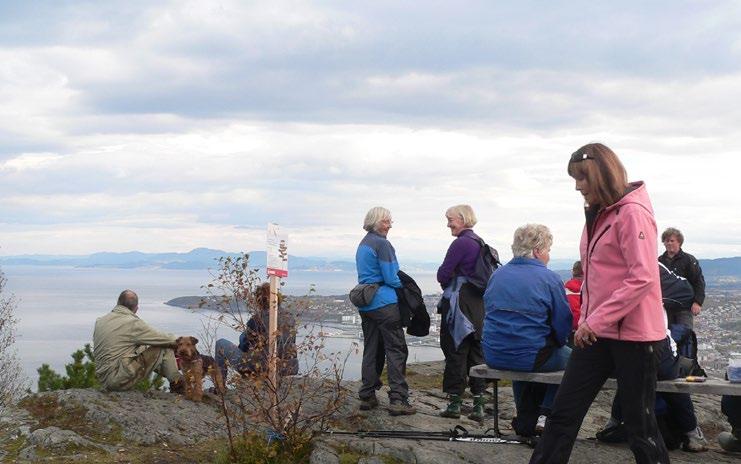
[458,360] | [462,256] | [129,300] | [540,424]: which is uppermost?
[462,256]

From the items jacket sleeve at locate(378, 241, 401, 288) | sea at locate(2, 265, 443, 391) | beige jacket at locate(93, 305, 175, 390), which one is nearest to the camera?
jacket sleeve at locate(378, 241, 401, 288)

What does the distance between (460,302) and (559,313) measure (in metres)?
1.60

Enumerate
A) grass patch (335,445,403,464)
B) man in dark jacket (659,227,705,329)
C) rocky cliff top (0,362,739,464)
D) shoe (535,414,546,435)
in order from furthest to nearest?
man in dark jacket (659,227,705,329) → shoe (535,414,546,435) → rocky cliff top (0,362,739,464) → grass patch (335,445,403,464)

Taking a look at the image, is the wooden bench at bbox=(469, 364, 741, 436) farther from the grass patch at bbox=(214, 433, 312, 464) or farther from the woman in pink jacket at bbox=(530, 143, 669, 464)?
the grass patch at bbox=(214, 433, 312, 464)

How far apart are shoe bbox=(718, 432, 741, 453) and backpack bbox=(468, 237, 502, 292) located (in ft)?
8.03

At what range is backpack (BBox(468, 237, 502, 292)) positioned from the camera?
7.75m

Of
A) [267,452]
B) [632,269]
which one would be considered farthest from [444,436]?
[632,269]

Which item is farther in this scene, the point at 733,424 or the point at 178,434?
the point at 178,434

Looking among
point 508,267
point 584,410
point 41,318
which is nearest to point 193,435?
point 508,267

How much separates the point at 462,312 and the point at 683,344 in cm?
208

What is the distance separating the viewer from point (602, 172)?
460 centimetres

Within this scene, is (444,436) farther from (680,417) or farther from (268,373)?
(680,417)

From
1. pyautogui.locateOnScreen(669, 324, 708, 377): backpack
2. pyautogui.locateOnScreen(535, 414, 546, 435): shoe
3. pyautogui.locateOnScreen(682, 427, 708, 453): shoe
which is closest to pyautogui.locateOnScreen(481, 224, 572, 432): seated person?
pyautogui.locateOnScreen(535, 414, 546, 435): shoe

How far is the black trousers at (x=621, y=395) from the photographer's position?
4.54m
